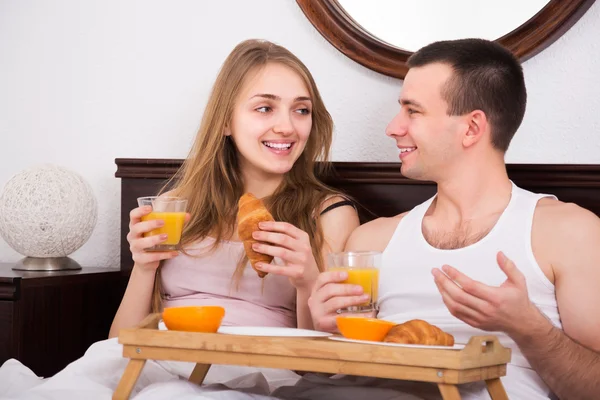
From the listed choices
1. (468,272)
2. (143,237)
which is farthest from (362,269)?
(143,237)

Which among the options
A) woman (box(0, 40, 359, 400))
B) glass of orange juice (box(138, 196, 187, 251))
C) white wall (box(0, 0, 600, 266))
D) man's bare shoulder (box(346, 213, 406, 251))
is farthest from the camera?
white wall (box(0, 0, 600, 266))

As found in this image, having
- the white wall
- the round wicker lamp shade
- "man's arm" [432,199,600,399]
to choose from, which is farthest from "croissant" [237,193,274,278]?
the round wicker lamp shade

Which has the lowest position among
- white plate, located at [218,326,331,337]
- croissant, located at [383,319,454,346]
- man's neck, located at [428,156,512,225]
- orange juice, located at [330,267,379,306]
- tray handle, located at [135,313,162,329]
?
tray handle, located at [135,313,162,329]

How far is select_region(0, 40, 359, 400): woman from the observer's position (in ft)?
6.90

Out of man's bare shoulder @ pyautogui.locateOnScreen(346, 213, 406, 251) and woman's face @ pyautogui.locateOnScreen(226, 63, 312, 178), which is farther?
woman's face @ pyautogui.locateOnScreen(226, 63, 312, 178)

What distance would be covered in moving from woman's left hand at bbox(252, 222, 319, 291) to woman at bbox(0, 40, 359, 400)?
29 centimetres

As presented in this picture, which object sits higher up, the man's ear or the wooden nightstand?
the man's ear

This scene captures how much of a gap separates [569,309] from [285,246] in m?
0.56

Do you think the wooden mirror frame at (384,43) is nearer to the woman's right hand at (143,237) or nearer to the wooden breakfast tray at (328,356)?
the woman's right hand at (143,237)

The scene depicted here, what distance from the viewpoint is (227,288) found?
6.95 ft

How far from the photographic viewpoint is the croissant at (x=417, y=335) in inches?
53.8

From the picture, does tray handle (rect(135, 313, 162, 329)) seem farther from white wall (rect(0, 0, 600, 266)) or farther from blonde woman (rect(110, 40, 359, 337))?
white wall (rect(0, 0, 600, 266))

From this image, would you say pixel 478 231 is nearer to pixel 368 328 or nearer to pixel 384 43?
pixel 368 328

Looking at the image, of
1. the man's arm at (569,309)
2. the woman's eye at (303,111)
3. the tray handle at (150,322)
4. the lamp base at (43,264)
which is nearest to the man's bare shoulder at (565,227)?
the man's arm at (569,309)
